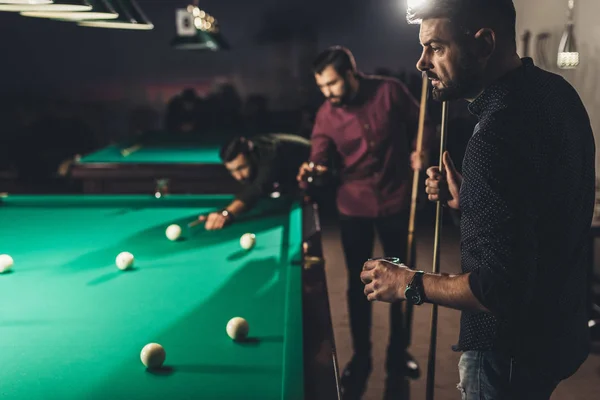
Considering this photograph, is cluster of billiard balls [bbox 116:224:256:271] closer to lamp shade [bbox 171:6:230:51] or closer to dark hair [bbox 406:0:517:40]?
dark hair [bbox 406:0:517:40]

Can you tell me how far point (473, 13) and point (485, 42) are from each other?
0.06 meters

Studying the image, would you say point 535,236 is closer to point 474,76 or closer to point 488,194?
point 488,194

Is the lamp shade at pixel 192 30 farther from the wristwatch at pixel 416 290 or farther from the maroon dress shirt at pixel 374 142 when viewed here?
the wristwatch at pixel 416 290

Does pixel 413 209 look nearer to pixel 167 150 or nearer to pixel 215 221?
pixel 215 221

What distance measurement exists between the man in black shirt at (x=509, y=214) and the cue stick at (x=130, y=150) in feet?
12.1

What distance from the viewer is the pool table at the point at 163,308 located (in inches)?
54.9

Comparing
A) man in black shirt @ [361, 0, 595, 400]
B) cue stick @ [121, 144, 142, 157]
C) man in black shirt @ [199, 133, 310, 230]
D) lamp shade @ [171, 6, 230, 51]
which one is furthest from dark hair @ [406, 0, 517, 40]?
lamp shade @ [171, 6, 230, 51]

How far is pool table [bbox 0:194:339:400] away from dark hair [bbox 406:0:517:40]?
758 millimetres

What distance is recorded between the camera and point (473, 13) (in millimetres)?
1195

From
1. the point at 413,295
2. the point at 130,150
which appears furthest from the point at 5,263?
the point at 130,150

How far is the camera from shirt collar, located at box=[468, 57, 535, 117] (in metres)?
1.19

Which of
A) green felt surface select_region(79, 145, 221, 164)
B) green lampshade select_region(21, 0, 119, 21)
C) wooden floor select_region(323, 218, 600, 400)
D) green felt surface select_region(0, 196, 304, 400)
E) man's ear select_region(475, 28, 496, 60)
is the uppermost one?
green lampshade select_region(21, 0, 119, 21)

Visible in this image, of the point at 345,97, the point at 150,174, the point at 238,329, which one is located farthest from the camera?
the point at 150,174

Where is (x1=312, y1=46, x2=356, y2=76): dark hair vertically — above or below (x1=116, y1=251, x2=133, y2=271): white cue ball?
above
